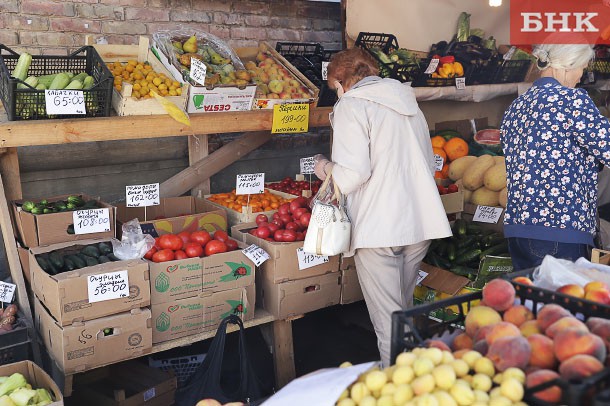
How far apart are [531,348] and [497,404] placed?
22 cm

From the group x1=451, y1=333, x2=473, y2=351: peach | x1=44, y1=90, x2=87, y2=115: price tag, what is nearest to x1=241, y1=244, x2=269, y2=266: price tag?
x1=44, y1=90, x2=87, y2=115: price tag

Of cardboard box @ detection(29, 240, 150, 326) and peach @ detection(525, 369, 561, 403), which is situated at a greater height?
peach @ detection(525, 369, 561, 403)

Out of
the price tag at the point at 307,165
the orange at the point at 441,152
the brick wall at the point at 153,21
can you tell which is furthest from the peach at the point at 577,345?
the orange at the point at 441,152

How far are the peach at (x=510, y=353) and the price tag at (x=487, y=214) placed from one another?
9.45ft

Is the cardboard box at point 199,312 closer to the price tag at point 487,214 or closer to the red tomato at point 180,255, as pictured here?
the red tomato at point 180,255

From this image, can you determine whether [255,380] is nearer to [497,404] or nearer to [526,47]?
[497,404]

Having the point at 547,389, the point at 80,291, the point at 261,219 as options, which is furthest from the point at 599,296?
the point at 261,219

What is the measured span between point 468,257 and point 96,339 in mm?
2299

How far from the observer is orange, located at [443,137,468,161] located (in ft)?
16.6

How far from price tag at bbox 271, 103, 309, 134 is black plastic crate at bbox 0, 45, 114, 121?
39.2 inches

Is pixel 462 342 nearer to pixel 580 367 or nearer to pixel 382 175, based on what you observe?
pixel 580 367

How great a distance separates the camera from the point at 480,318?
5.83 ft

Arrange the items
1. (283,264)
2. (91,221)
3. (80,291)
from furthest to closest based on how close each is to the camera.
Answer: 1. (283,264)
2. (91,221)
3. (80,291)

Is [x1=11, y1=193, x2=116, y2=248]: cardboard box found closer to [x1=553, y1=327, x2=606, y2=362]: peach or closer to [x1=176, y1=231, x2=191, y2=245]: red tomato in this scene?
A: [x1=176, y1=231, x2=191, y2=245]: red tomato
